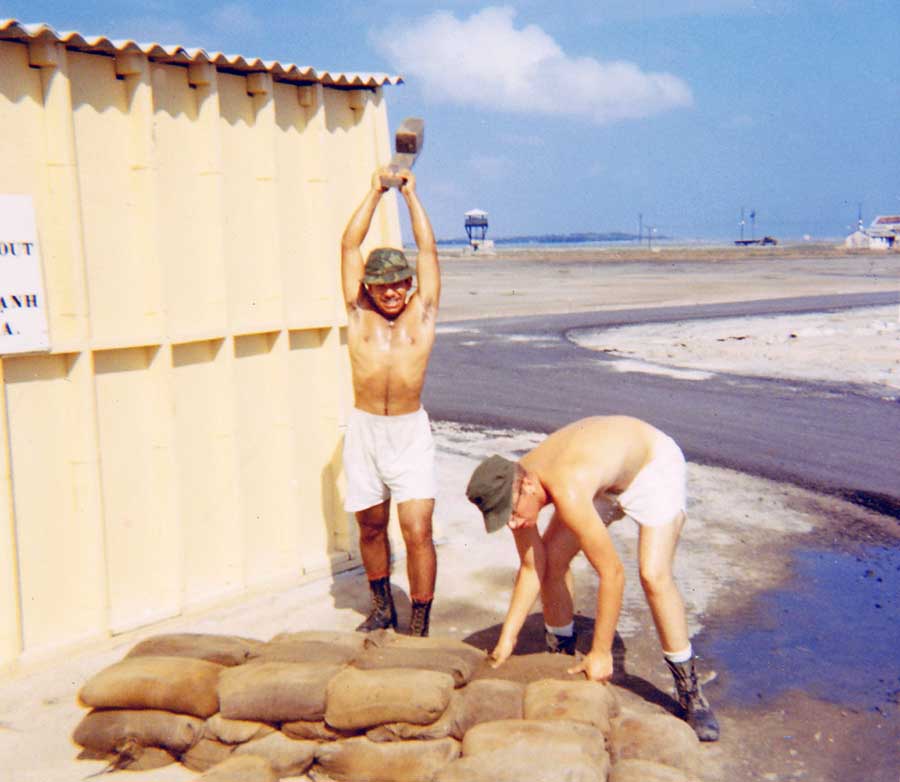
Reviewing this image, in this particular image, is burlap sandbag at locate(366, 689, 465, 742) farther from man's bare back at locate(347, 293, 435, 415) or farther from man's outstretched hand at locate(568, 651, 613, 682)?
man's bare back at locate(347, 293, 435, 415)

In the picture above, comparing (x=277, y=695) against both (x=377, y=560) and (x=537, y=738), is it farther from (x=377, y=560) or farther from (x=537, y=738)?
(x=377, y=560)

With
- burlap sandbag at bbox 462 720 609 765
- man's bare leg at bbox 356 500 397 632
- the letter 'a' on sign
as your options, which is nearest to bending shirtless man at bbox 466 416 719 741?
burlap sandbag at bbox 462 720 609 765

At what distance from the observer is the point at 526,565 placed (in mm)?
5113

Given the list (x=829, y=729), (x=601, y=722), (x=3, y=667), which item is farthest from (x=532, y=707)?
(x=3, y=667)

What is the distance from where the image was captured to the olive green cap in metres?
4.57

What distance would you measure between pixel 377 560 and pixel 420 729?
179cm

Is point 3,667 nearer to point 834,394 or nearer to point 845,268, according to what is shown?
point 834,394

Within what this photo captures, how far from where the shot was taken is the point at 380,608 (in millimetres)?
6066

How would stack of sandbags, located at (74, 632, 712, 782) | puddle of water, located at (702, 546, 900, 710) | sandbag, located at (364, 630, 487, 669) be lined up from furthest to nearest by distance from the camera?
puddle of water, located at (702, 546, 900, 710), sandbag, located at (364, 630, 487, 669), stack of sandbags, located at (74, 632, 712, 782)

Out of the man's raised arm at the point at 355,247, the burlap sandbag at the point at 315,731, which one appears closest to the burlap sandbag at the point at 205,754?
the burlap sandbag at the point at 315,731

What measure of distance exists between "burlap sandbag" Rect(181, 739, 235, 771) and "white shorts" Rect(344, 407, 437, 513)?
1.78 m

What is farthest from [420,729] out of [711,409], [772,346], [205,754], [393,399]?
[772,346]

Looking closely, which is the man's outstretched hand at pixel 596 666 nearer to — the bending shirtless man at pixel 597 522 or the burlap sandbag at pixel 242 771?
the bending shirtless man at pixel 597 522

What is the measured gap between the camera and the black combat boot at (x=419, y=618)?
19.0ft
